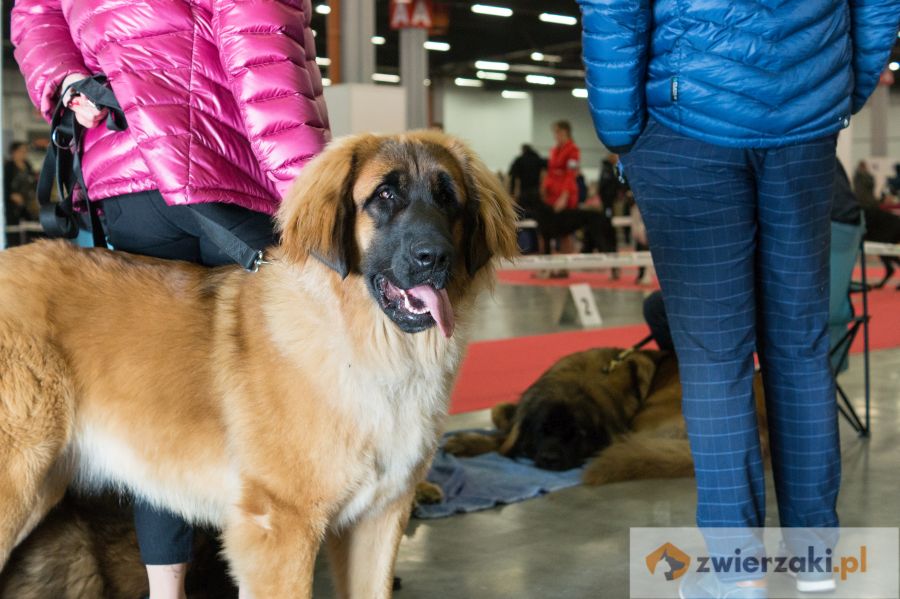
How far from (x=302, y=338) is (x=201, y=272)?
374mm

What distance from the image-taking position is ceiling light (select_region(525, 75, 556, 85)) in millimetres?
32438

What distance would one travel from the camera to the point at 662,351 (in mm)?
4480

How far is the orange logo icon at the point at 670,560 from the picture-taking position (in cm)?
279

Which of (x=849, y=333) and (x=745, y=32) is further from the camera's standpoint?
(x=849, y=333)

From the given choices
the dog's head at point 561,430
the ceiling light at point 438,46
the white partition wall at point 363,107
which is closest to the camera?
the dog's head at point 561,430

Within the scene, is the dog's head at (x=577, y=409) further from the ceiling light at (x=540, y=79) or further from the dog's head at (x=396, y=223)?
the ceiling light at (x=540, y=79)

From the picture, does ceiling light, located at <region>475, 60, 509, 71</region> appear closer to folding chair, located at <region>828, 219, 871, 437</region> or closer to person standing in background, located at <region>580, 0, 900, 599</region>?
folding chair, located at <region>828, 219, 871, 437</region>

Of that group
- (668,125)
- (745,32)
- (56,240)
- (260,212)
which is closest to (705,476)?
(668,125)

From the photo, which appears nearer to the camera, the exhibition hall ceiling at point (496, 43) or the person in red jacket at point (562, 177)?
the person in red jacket at point (562, 177)

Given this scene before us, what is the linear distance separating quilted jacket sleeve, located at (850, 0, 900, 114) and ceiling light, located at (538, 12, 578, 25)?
67.5ft

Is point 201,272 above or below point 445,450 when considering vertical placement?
above

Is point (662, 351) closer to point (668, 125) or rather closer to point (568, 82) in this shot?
point (668, 125)

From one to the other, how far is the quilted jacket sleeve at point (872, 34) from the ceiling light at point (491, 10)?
19.3 m

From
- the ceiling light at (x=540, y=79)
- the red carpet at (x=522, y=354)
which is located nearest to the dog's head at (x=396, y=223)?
the red carpet at (x=522, y=354)
